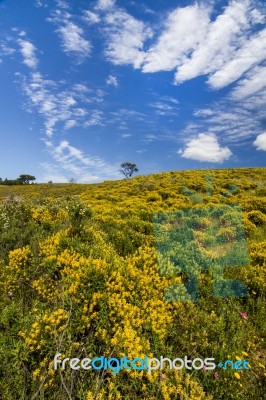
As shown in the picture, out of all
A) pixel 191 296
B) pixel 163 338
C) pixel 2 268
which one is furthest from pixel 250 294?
pixel 2 268

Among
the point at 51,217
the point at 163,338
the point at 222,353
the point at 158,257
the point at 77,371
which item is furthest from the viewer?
the point at 51,217

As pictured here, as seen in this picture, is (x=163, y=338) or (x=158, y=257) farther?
(x=158, y=257)

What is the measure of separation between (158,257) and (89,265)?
1.85 meters

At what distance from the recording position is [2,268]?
23.6 feet

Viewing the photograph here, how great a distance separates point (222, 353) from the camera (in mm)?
4762

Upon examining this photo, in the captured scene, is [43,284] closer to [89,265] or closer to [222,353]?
[89,265]

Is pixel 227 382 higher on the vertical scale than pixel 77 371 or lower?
lower

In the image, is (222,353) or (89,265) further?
(89,265)

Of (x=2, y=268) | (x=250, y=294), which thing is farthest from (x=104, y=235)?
(x=250, y=294)

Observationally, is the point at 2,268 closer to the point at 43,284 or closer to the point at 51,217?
the point at 43,284

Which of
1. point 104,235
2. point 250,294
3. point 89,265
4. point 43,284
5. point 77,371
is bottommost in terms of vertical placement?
point 77,371

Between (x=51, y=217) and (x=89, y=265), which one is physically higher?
(x=51, y=217)

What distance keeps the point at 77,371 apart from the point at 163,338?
5.12 ft

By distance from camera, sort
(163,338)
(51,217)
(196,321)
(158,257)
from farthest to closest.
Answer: (51,217)
(158,257)
(196,321)
(163,338)
